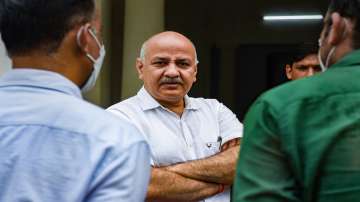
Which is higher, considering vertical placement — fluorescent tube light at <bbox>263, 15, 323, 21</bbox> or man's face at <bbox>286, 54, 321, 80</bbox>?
man's face at <bbox>286, 54, 321, 80</bbox>

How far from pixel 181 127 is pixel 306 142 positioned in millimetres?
1606

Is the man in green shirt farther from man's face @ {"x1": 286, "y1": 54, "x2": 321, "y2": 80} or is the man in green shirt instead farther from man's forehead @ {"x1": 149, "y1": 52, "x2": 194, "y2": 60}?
man's face @ {"x1": 286, "y1": 54, "x2": 321, "y2": 80}

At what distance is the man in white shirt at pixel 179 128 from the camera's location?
278 centimetres

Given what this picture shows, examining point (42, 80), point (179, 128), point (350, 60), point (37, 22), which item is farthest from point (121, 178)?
point (179, 128)

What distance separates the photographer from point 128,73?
646cm

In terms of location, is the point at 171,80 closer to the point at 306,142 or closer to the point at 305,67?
the point at 305,67

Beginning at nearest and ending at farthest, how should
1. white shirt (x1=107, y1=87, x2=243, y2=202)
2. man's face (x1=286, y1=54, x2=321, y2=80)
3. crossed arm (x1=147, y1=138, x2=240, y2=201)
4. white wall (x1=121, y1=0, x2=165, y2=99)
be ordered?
crossed arm (x1=147, y1=138, x2=240, y2=201), white shirt (x1=107, y1=87, x2=243, y2=202), man's face (x1=286, y1=54, x2=321, y2=80), white wall (x1=121, y1=0, x2=165, y2=99)

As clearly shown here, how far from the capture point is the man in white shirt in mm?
2783

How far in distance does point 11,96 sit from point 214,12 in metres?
9.00

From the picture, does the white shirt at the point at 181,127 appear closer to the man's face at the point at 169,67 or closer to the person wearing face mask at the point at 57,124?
the man's face at the point at 169,67

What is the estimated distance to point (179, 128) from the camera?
3074 millimetres

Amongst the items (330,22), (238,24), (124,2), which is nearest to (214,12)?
(238,24)

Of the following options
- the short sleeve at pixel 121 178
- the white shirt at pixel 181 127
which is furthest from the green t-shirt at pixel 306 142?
the white shirt at pixel 181 127

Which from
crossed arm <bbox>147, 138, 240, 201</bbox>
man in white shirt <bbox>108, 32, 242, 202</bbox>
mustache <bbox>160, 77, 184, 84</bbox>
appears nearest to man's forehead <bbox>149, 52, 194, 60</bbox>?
man in white shirt <bbox>108, 32, 242, 202</bbox>
